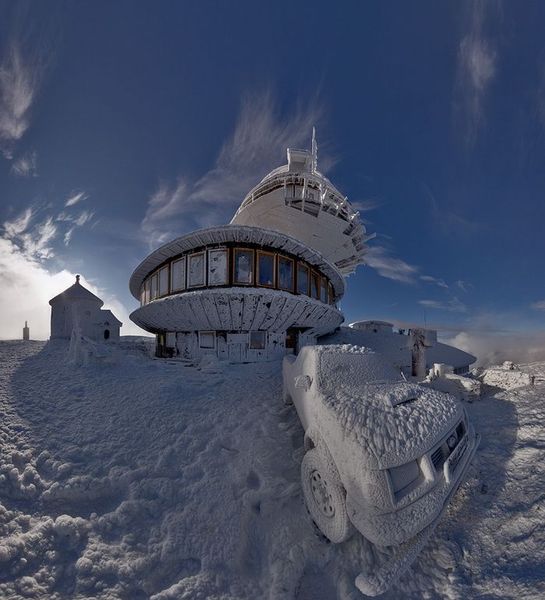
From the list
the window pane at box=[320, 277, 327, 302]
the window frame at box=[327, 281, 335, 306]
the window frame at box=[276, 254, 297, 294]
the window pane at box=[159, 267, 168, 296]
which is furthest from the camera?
the window frame at box=[327, 281, 335, 306]

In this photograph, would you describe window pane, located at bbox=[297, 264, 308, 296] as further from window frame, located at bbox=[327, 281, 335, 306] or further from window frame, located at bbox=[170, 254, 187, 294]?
window frame, located at bbox=[170, 254, 187, 294]

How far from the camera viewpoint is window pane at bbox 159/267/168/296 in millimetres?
14430

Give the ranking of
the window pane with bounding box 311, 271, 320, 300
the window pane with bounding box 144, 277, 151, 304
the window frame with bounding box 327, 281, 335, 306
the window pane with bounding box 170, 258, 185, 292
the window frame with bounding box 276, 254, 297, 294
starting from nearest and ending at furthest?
the window frame with bounding box 276, 254, 297, 294, the window pane with bounding box 170, 258, 185, 292, the window pane with bounding box 311, 271, 320, 300, the window pane with bounding box 144, 277, 151, 304, the window frame with bounding box 327, 281, 335, 306

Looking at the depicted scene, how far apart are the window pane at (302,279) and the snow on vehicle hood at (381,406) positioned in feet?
26.8

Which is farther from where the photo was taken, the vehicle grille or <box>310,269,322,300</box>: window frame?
<box>310,269,322,300</box>: window frame

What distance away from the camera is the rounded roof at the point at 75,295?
2191 cm

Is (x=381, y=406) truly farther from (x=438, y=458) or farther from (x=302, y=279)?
(x=302, y=279)

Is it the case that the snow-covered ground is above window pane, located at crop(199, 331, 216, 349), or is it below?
below

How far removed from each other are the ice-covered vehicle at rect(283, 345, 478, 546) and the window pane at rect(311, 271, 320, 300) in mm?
9921

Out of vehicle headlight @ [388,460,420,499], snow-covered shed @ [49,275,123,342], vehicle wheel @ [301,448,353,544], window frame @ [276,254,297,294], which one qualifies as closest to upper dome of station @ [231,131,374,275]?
window frame @ [276,254,297,294]

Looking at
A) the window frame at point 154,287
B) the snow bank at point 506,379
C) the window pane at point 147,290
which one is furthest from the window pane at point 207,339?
the snow bank at point 506,379

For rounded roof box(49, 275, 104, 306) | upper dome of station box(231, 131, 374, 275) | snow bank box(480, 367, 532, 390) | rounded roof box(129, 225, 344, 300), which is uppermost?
upper dome of station box(231, 131, 374, 275)

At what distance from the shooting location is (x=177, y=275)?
13.7 meters

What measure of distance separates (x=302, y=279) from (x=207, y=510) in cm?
1112
